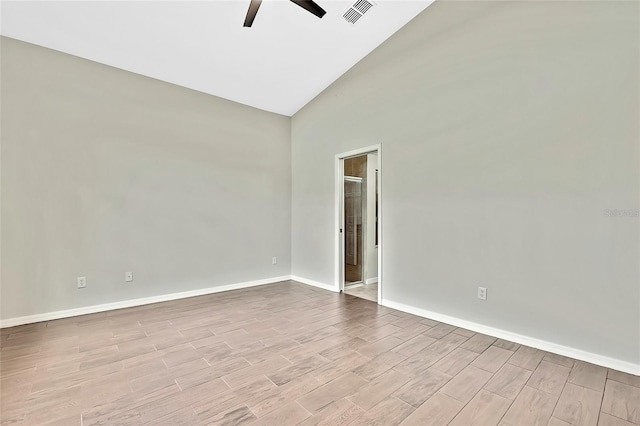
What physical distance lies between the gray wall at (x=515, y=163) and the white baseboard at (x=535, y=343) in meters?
0.04

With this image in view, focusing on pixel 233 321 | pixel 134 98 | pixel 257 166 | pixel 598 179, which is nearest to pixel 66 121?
pixel 134 98

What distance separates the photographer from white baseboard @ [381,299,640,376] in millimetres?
2265

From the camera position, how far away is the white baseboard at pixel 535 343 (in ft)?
7.43

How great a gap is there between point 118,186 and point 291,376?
311 centimetres

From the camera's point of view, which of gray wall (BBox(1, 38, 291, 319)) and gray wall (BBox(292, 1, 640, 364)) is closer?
gray wall (BBox(292, 1, 640, 364))

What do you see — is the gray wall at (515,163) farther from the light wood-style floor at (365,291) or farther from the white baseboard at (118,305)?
the white baseboard at (118,305)

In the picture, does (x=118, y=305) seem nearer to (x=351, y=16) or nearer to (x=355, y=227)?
(x=355, y=227)

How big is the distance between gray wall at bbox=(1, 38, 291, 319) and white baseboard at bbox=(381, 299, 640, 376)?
2763 mm

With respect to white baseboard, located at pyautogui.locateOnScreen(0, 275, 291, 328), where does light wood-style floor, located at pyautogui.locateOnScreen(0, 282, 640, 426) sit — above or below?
below

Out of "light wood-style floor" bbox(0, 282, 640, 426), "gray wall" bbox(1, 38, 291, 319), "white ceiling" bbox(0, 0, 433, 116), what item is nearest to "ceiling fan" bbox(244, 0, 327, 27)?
"white ceiling" bbox(0, 0, 433, 116)

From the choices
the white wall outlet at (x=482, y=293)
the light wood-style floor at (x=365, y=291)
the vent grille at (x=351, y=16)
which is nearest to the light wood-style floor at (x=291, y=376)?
the white wall outlet at (x=482, y=293)

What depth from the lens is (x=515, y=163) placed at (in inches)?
109

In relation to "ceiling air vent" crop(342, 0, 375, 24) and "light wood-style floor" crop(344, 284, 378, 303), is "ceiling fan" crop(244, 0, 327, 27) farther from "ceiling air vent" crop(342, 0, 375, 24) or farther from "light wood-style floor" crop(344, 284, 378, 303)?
"light wood-style floor" crop(344, 284, 378, 303)

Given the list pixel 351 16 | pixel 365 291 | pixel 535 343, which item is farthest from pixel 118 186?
pixel 535 343
